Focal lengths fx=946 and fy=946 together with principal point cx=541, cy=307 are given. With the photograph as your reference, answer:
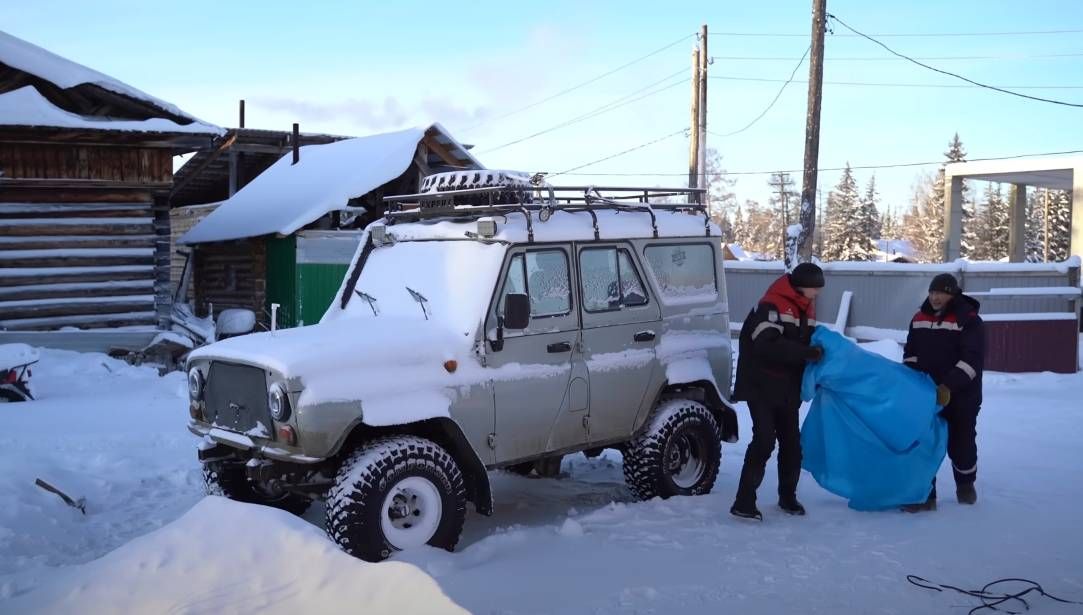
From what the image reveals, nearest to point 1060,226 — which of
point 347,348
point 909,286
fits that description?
point 909,286

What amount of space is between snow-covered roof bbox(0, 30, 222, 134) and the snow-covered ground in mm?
6140

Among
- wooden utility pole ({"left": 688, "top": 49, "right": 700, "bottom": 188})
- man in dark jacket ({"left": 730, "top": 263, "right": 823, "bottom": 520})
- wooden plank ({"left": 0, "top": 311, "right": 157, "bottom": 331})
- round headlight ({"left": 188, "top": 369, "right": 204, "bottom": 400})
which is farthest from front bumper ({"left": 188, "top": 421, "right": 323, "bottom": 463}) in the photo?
wooden utility pole ({"left": 688, "top": 49, "right": 700, "bottom": 188})

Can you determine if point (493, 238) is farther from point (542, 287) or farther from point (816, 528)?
point (816, 528)

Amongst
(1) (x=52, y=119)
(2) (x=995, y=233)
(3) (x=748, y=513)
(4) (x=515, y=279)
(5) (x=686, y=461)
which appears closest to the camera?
(4) (x=515, y=279)

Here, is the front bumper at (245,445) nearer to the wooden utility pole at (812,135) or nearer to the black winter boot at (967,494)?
the black winter boot at (967,494)

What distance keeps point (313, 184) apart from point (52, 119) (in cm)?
672

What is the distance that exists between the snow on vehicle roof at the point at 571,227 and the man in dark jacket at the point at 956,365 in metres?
1.91

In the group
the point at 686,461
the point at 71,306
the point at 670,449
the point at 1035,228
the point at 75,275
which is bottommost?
the point at 686,461

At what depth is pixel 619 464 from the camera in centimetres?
887

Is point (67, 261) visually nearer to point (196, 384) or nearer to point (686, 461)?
point (196, 384)

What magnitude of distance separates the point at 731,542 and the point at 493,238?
2.54 metres

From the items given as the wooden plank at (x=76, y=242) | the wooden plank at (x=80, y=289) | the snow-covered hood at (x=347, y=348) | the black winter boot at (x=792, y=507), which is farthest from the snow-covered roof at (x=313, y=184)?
the black winter boot at (x=792, y=507)

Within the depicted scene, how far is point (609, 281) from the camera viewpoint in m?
7.04

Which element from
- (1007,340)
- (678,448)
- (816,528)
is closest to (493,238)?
(678,448)
